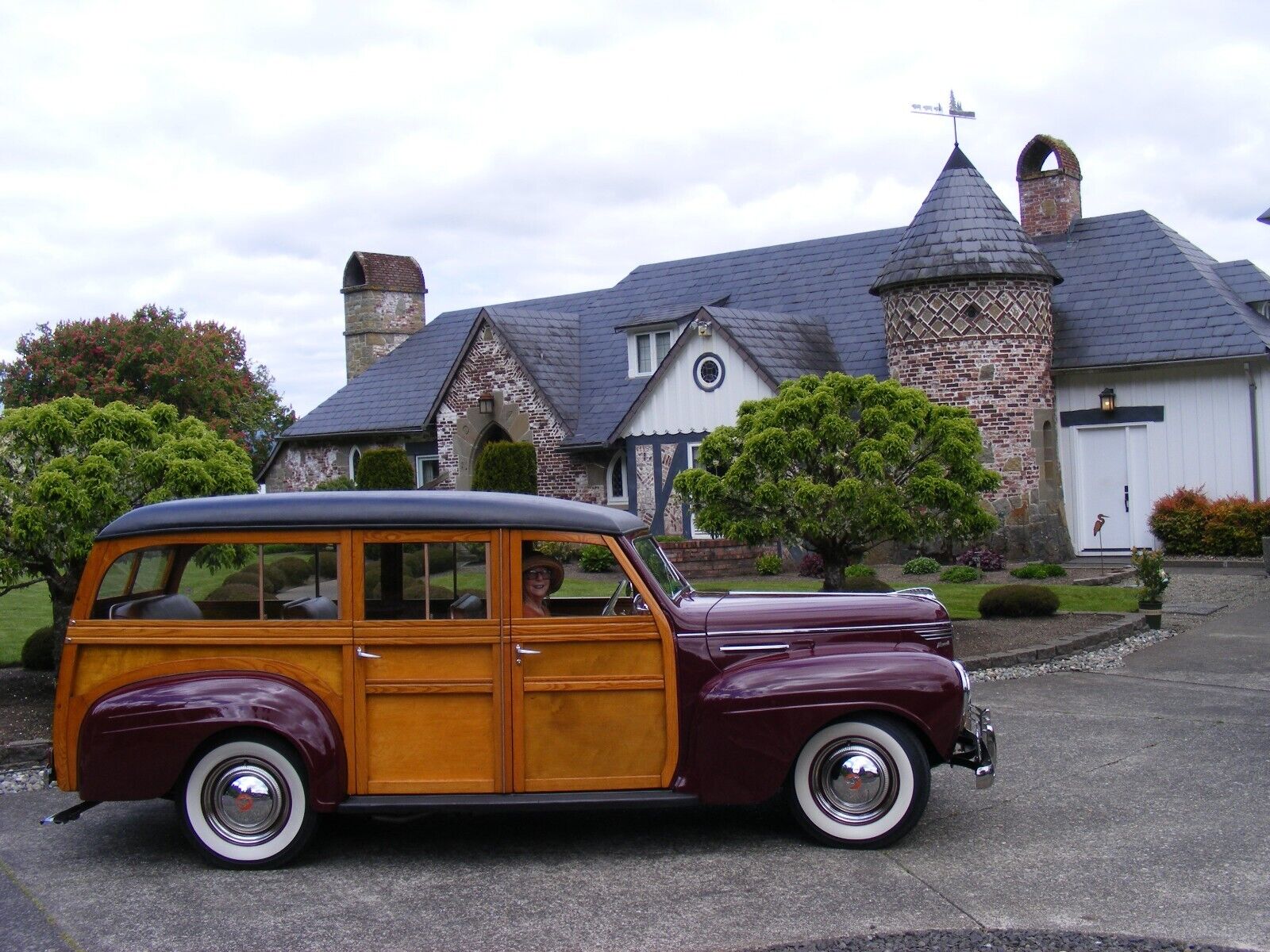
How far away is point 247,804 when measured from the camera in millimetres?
6375

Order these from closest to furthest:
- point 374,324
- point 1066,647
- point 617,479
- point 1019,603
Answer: point 1066,647, point 1019,603, point 617,479, point 374,324

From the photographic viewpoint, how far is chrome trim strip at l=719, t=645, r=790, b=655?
6.58m

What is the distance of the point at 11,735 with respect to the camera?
30.5 feet

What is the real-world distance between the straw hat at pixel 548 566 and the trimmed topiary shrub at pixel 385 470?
2379cm

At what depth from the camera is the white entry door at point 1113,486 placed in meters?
23.8

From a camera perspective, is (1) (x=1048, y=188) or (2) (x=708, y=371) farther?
(1) (x=1048, y=188)

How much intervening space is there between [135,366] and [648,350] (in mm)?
23452

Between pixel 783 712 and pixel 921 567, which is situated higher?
pixel 921 567

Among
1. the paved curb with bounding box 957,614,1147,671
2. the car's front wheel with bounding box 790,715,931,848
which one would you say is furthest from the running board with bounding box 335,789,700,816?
the paved curb with bounding box 957,614,1147,671

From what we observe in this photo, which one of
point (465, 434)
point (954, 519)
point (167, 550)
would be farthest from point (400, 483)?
point (167, 550)

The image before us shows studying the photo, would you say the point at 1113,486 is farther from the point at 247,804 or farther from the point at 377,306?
the point at 377,306

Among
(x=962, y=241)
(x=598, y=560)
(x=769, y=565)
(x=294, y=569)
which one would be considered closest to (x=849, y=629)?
(x=598, y=560)

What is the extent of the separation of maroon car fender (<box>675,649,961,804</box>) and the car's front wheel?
94 millimetres

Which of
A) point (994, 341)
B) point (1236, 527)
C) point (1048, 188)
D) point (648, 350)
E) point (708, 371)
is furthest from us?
point (648, 350)
